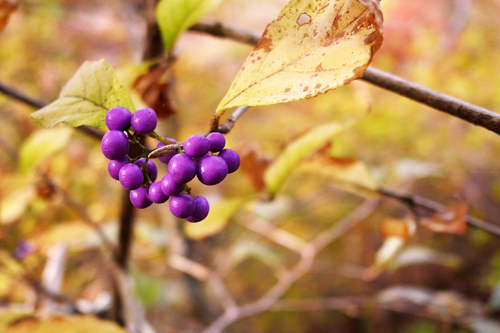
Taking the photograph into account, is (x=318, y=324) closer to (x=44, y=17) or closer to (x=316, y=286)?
(x=316, y=286)

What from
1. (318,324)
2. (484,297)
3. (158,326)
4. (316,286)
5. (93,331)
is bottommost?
(158,326)

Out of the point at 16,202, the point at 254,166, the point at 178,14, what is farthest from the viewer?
the point at 16,202

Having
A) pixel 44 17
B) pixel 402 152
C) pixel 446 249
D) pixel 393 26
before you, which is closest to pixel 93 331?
pixel 393 26

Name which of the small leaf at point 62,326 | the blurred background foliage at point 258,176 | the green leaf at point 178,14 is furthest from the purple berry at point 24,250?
the green leaf at point 178,14

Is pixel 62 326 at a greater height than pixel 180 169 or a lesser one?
lesser

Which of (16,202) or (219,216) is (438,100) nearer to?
(219,216)

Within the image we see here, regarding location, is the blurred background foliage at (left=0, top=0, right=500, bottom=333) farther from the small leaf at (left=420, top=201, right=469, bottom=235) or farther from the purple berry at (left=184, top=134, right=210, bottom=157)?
the purple berry at (left=184, top=134, right=210, bottom=157)

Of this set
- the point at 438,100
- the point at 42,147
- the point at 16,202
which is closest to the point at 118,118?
the point at 438,100
